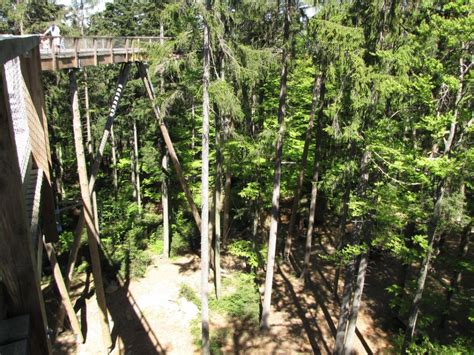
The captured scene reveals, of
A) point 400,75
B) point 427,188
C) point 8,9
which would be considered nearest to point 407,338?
point 427,188

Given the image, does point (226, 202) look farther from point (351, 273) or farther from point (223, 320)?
point (351, 273)

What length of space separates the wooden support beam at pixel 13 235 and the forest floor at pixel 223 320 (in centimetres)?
1359

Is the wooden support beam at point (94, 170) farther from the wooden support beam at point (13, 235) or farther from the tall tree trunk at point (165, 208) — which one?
the wooden support beam at point (13, 235)

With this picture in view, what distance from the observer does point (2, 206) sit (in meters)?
1.32

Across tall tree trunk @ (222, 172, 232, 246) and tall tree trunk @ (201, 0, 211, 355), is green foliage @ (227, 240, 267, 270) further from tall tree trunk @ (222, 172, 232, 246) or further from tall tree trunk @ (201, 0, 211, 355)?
tall tree trunk @ (201, 0, 211, 355)

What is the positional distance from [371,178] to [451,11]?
5464mm

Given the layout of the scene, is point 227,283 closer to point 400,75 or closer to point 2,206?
point 400,75

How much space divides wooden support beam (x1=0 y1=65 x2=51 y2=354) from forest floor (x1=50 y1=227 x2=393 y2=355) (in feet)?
44.6

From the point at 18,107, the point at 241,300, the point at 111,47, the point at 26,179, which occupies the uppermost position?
the point at 111,47

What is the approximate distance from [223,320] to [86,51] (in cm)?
1167

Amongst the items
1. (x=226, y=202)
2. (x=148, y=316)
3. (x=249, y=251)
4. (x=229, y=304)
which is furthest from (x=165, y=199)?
(x=229, y=304)

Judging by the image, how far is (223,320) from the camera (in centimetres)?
1539

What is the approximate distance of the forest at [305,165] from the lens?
9430 millimetres

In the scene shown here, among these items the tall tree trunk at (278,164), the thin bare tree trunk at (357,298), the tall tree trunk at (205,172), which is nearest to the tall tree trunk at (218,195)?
the tall tree trunk at (278,164)
